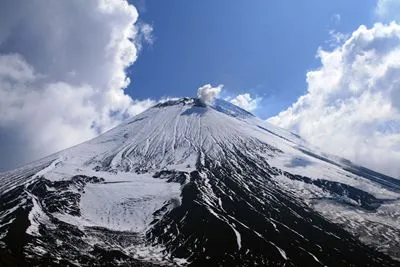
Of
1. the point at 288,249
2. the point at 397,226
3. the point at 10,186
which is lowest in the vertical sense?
the point at 10,186

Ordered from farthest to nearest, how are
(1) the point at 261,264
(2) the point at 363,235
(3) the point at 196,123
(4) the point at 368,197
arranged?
(3) the point at 196,123 → (4) the point at 368,197 → (2) the point at 363,235 → (1) the point at 261,264

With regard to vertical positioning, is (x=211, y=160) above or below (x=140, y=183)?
above

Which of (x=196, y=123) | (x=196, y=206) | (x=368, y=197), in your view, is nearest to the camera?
(x=196, y=206)

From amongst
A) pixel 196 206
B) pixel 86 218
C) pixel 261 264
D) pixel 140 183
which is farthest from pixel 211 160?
pixel 261 264

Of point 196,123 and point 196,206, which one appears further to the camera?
point 196,123

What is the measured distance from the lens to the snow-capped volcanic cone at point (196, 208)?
327 feet

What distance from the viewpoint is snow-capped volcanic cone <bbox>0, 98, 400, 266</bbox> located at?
99750 mm

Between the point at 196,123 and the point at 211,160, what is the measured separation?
135ft

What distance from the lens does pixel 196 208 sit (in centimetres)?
11781

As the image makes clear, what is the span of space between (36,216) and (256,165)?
212ft

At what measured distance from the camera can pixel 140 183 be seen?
138 meters

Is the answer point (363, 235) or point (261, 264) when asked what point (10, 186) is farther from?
point (363, 235)

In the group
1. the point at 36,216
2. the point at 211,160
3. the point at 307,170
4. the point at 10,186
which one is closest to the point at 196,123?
the point at 211,160

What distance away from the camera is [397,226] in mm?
116375
